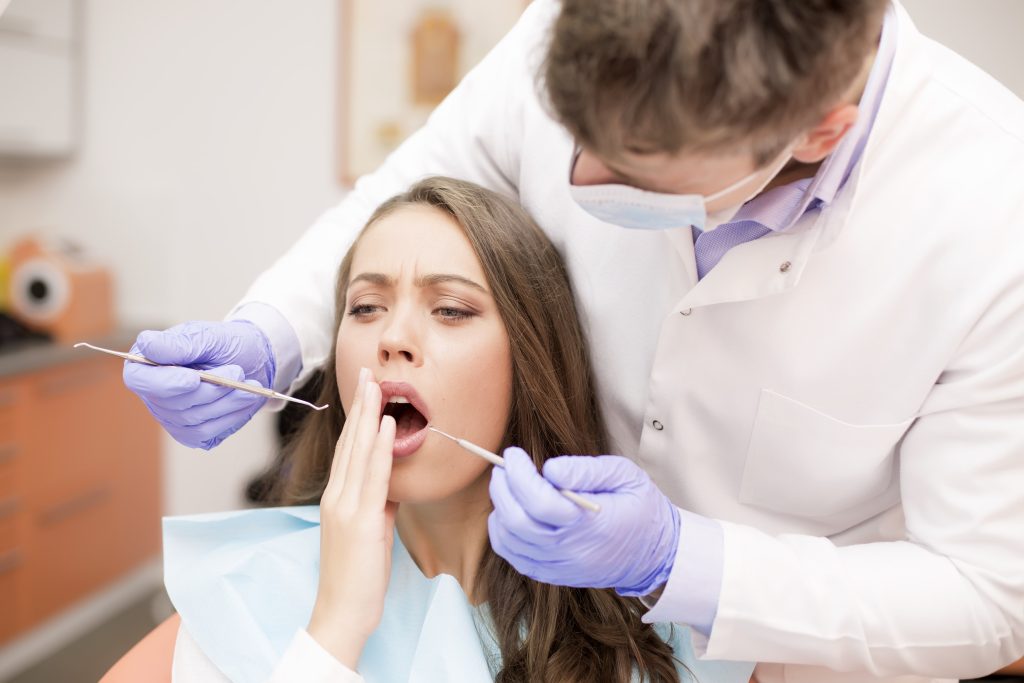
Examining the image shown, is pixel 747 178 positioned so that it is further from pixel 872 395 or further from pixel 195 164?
pixel 195 164

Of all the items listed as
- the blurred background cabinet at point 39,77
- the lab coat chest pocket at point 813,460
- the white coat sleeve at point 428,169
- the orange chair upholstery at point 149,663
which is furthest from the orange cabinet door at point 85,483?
the lab coat chest pocket at point 813,460

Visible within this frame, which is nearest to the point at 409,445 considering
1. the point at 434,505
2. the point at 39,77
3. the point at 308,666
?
the point at 434,505

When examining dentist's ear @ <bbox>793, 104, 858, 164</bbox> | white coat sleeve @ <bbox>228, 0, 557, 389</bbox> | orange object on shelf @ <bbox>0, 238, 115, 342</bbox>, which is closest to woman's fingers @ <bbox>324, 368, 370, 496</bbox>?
white coat sleeve @ <bbox>228, 0, 557, 389</bbox>

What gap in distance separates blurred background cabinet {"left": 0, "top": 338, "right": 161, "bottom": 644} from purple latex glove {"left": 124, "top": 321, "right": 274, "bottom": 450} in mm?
1684

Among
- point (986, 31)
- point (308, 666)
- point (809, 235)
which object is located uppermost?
point (986, 31)

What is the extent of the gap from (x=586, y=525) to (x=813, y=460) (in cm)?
39

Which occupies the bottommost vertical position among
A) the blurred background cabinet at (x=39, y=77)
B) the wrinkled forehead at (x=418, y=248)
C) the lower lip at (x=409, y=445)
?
the lower lip at (x=409, y=445)

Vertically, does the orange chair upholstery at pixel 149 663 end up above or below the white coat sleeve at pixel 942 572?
below

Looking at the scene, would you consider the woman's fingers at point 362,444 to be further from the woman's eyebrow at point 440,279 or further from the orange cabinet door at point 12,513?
the orange cabinet door at point 12,513

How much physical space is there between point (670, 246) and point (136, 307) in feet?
8.85

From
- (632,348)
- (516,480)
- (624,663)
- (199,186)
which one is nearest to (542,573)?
(516,480)

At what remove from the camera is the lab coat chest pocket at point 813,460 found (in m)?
1.19

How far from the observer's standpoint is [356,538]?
114 cm

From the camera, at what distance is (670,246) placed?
1.28 meters
